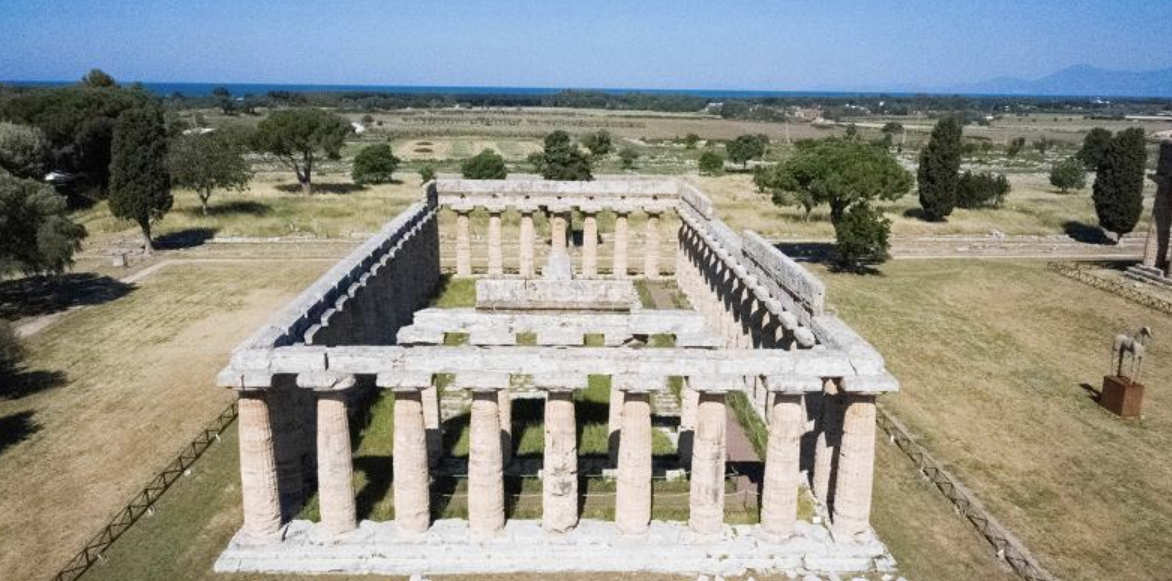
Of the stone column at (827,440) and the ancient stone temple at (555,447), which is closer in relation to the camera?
the ancient stone temple at (555,447)

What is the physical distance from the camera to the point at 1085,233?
63.2 meters

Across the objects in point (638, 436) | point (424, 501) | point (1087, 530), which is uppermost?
point (638, 436)

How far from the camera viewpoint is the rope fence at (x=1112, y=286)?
138ft

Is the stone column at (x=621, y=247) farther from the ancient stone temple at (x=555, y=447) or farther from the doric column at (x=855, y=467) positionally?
the doric column at (x=855, y=467)

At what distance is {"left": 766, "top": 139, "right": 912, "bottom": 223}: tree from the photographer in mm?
47375

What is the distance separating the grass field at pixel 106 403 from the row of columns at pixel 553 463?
6.25 metres

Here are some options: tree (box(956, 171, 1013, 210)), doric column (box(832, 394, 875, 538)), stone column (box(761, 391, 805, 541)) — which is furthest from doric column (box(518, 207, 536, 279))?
tree (box(956, 171, 1013, 210))

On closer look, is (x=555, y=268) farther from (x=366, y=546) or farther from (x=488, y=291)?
(x=366, y=546)

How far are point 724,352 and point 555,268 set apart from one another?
13489mm

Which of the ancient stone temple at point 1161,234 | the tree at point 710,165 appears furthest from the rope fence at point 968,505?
the tree at point 710,165

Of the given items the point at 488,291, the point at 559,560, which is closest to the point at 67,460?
the point at 488,291

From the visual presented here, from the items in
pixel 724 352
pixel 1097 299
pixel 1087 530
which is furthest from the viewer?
pixel 1097 299

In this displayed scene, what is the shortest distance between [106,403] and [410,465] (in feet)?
54.1

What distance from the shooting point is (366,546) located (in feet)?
62.4
